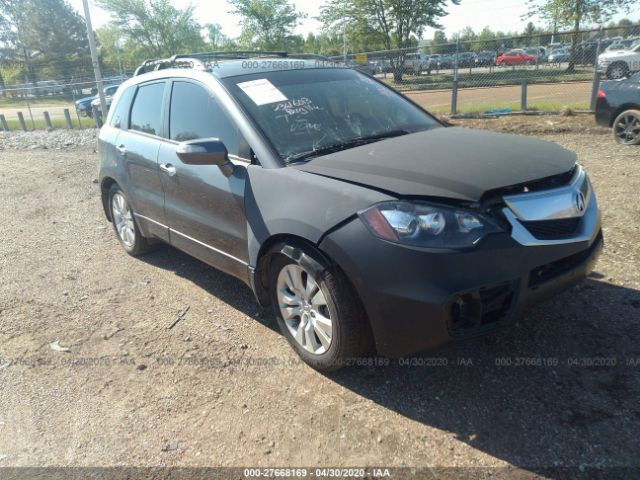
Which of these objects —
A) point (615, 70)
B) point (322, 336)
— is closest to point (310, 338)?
point (322, 336)

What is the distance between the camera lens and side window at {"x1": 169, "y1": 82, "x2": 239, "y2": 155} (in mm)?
3447

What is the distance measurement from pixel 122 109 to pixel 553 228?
166 inches

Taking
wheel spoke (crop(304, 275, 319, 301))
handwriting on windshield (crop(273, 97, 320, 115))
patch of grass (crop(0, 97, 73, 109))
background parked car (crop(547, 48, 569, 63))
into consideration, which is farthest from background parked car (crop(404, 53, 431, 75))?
patch of grass (crop(0, 97, 73, 109))

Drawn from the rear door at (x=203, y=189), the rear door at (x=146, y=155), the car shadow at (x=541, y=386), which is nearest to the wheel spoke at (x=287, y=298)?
the rear door at (x=203, y=189)

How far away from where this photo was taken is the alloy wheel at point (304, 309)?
2875 mm

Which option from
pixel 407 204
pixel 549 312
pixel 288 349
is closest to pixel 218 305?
pixel 288 349

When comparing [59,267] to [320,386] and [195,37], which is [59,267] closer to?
[320,386]

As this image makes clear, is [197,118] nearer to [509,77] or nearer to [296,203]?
[296,203]

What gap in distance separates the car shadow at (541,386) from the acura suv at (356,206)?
14.2 inches

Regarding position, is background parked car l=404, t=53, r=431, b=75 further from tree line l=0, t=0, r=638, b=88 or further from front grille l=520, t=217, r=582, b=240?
front grille l=520, t=217, r=582, b=240

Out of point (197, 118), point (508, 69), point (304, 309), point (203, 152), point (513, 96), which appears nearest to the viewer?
point (304, 309)

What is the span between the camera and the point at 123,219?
17.4ft

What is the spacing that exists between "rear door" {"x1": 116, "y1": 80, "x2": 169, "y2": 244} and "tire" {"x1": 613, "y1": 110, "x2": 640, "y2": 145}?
7.45m

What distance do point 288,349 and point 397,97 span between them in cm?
233
